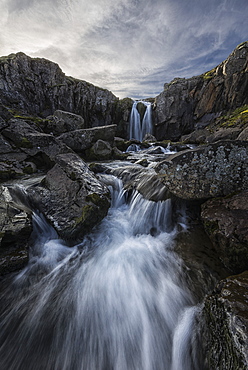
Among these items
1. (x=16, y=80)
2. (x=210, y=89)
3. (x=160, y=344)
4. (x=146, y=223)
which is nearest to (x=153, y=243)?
(x=146, y=223)

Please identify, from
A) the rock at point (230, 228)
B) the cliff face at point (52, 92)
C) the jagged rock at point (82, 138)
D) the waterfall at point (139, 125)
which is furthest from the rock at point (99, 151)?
the cliff face at point (52, 92)

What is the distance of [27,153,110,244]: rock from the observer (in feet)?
13.9

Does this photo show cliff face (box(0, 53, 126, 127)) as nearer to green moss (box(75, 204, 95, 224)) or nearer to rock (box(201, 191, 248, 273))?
green moss (box(75, 204, 95, 224))

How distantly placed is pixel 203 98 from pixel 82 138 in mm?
28759

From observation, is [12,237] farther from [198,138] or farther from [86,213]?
[198,138]

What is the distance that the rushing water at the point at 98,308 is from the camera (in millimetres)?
2088

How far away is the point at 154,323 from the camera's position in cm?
251

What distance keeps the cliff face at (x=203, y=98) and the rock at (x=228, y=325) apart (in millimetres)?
33338

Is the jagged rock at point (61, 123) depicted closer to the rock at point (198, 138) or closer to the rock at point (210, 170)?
the rock at point (210, 170)

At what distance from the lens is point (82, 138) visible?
12.2 metres

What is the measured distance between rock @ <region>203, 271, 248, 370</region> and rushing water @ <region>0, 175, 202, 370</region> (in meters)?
0.40

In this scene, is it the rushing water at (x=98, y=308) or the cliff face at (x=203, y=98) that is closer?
the rushing water at (x=98, y=308)

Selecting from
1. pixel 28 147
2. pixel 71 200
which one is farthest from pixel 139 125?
pixel 71 200

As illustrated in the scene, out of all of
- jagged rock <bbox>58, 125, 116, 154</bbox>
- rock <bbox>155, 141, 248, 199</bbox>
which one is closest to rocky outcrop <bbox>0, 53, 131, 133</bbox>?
jagged rock <bbox>58, 125, 116, 154</bbox>
